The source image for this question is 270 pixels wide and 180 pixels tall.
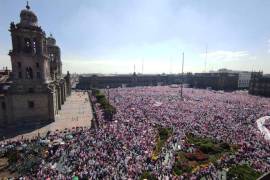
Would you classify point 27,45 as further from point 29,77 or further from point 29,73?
point 29,77

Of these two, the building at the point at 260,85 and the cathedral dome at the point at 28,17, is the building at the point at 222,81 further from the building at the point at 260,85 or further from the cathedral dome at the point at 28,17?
the cathedral dome at the point at 28,17

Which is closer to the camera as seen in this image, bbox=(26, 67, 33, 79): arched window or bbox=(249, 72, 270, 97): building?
bbox=(26, 67, 33, 79): arched window

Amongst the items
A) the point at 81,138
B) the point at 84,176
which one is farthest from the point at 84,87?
the point at 84,176

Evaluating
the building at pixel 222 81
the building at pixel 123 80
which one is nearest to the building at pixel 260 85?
the building at pixel 222 81

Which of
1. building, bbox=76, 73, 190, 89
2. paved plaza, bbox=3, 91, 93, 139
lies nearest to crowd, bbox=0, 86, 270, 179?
paved plaza, bbox=3, 91, 93, 139

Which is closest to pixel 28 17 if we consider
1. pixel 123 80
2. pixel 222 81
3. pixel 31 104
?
pixel 31 104

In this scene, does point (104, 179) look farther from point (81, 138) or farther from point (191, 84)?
point (191, 84)

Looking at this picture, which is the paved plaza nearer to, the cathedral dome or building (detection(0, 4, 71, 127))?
building (detection(0, 4, 71, 127))
